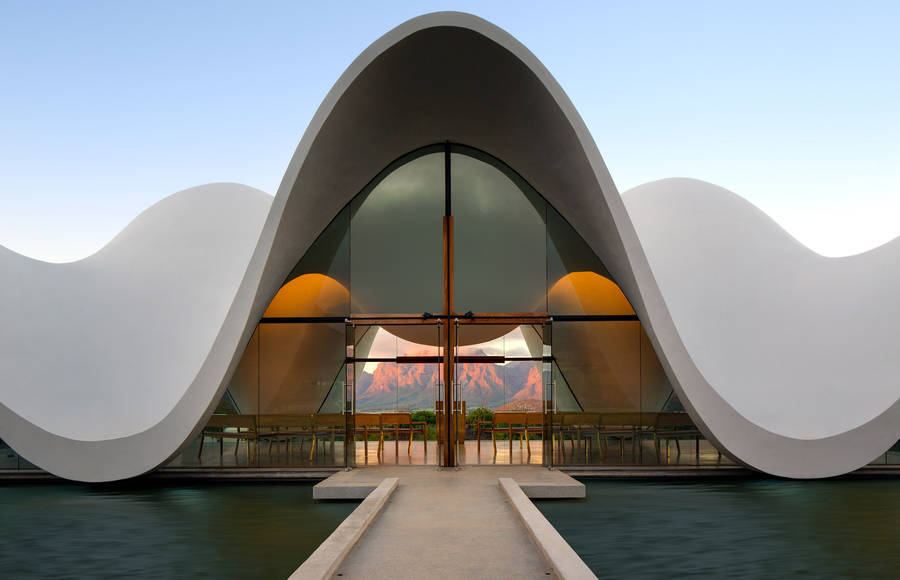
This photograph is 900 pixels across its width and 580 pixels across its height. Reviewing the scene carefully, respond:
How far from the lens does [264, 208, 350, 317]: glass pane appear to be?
14109 mm

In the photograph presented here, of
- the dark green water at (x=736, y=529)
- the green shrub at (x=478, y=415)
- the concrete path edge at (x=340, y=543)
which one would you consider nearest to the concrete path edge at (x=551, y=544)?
the dark green water at (x=736, y=529)

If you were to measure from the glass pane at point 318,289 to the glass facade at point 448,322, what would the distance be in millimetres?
23

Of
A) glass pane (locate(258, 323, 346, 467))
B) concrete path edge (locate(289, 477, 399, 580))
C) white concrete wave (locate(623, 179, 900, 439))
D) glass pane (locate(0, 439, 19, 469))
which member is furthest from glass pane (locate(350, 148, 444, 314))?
glass pane (locate(0, 439, 19, 469))

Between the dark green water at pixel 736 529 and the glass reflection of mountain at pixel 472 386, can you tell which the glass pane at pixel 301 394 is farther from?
the dark green water at pixel 736 529

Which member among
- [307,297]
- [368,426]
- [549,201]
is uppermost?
[549,201]

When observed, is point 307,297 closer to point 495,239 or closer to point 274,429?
point 274,429

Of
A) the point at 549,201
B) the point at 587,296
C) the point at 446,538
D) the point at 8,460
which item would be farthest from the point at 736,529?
the point at 8,460

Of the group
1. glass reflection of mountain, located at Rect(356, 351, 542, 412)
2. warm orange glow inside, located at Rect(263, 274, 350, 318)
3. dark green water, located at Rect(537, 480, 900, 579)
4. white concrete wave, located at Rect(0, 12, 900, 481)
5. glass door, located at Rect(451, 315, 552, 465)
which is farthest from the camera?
glass reflection of mountain, located at Rect(356, 351, 542, 412)

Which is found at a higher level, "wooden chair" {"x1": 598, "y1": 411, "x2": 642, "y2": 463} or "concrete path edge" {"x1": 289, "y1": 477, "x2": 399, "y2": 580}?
"wooden chair" {"x1": 598, "y1": 411, "x2": 642, "y2": 463}

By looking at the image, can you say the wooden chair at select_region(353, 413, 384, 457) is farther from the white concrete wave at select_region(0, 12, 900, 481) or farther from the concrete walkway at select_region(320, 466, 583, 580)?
the concrete walkway at select_region(320, 466, 583, 580)

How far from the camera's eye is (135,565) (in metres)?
7.51

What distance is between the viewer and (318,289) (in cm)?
1416

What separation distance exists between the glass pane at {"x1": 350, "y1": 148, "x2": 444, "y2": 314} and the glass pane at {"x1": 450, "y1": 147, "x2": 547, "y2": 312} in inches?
15.8

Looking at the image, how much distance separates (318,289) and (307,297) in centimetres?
27
